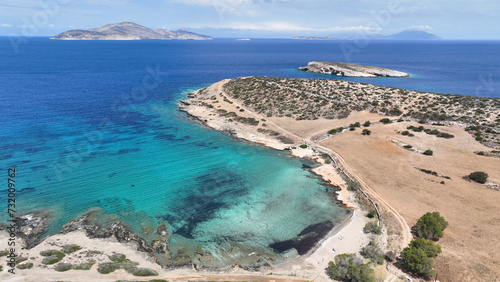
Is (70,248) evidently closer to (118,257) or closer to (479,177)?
(118,257)

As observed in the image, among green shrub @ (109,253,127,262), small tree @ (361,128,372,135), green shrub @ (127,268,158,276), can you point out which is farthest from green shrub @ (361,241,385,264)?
small tree @ (361,128,372,135)

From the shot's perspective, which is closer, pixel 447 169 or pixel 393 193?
pixel 393 193

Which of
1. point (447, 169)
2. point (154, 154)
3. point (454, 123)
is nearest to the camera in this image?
point (447, 169)

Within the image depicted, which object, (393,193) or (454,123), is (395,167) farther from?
(454,123)

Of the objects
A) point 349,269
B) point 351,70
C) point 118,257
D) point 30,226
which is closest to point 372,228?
point 349,269

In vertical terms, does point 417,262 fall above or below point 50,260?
above

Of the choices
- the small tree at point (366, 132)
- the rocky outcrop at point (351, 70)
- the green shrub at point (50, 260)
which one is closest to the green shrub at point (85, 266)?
the green shrub at point (50, 260)

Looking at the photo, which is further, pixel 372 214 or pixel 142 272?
pixel 372 214

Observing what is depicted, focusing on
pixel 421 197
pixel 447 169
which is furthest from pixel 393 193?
pixel 447 169
